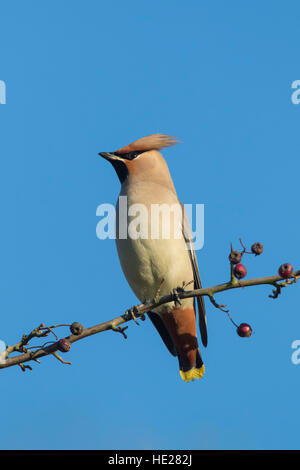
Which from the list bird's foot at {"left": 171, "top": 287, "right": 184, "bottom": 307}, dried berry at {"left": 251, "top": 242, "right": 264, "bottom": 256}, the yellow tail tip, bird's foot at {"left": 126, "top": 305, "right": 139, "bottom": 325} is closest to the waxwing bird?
the yellow tail tip

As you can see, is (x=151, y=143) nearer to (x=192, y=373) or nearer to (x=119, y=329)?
(x=192, y=373)

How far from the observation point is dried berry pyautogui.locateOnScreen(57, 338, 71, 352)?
273 centimetres

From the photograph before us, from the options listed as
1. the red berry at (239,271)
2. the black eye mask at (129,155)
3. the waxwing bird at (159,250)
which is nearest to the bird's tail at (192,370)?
the waxwing bird at (159,250)

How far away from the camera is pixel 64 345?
107 inches

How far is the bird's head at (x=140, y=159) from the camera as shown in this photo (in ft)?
17.2

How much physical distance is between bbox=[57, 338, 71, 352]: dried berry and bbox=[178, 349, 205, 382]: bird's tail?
271cm

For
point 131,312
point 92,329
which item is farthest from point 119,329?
point 131,312

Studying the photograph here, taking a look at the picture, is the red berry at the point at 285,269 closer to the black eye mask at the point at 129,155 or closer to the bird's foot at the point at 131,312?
the bird's foot at the point at 131,312

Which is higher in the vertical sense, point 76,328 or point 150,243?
point 150,243

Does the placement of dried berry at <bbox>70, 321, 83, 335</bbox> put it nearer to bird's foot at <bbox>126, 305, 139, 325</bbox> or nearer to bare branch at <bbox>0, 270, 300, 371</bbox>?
bare branch at <bbox>0, 270, 300, 371</bbox>

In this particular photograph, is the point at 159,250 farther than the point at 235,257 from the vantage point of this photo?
Yes

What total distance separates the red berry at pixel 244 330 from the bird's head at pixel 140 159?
2087mm

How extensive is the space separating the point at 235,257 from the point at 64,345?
30.6 inches

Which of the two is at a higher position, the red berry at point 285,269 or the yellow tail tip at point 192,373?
the yellow tail tip at point 192,373
